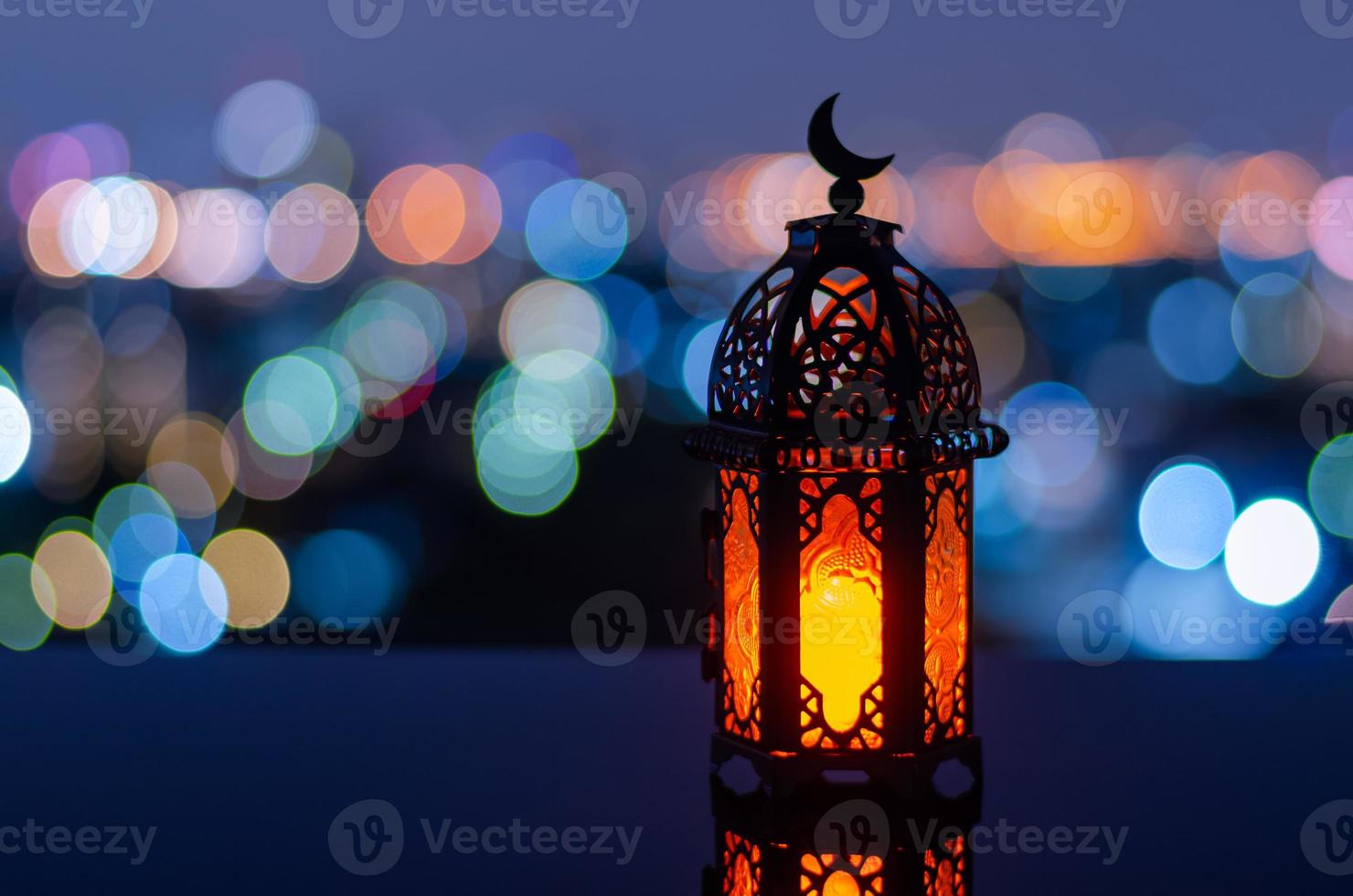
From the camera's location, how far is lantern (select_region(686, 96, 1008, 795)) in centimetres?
131

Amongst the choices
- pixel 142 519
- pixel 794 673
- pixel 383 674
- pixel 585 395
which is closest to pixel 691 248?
pixel 585 395

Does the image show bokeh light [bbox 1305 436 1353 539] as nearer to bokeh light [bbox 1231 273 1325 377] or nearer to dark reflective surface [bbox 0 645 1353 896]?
bokeh light [bbox 1231 273 1325 377]

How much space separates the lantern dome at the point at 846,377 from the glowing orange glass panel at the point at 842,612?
0.30 ft

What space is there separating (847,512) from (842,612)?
0.35ft

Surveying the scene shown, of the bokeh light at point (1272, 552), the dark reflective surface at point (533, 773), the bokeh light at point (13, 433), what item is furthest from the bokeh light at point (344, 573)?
the bokeh light at point (1272, 552)

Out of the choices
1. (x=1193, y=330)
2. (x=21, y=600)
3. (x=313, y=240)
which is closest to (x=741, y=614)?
(x=21, y=600)

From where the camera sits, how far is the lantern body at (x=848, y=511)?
1313mm

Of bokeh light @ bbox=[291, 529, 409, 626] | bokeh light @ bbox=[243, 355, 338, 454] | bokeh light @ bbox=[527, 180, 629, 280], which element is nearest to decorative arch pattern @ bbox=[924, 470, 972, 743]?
bokeh light @ bbox=[291, 529, 409, 626]

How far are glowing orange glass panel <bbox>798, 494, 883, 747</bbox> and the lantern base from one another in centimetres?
3

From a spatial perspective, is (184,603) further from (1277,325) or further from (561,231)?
(561,231)

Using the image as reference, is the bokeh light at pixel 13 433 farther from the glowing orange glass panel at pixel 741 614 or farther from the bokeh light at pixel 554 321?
the bokeh light at pixel 554 321

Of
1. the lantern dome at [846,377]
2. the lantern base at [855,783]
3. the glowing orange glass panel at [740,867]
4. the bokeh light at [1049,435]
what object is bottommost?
the glowing orange glass panel at [740,867]

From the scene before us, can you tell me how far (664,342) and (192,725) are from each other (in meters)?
5.07

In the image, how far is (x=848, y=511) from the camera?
135 centimetres
